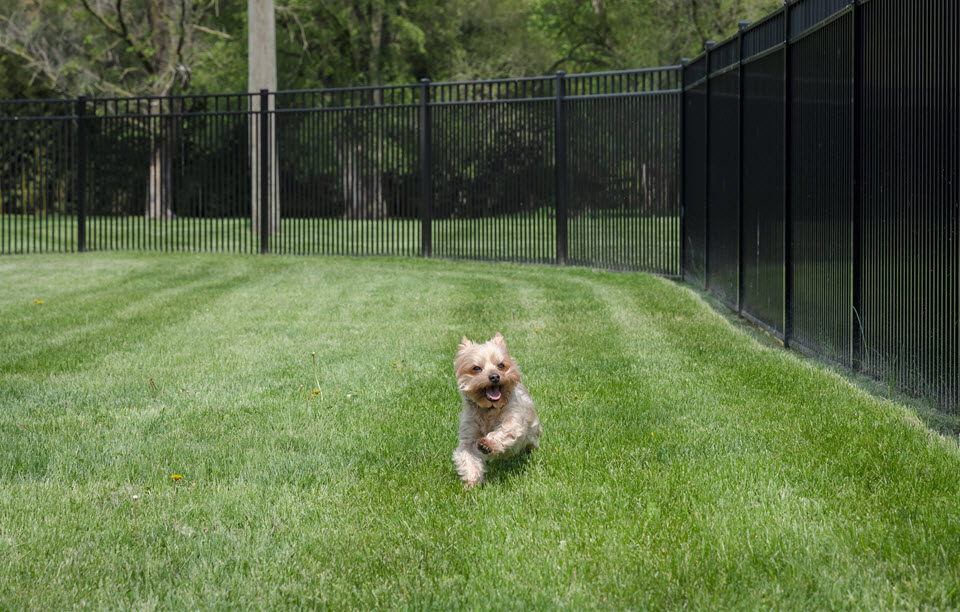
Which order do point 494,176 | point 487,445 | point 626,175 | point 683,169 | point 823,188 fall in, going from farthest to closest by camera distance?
point 494,176 → point 626,175 → point 683,169 → point 823,188 → point 487,445

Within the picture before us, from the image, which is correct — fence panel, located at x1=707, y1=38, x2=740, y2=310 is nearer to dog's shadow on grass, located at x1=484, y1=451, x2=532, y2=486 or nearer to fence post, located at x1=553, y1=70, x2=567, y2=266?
fence post, located at x1=553, y1=70, x2=567, y2=266

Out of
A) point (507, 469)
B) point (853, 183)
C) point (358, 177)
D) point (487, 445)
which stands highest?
point (358, 177)

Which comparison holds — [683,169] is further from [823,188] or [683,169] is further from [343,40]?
[343,40]

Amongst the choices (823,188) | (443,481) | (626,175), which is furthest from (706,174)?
(443,481)

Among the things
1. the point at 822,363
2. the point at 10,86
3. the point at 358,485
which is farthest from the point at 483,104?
the point at 10,86

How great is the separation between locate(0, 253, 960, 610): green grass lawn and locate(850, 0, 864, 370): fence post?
498 millimetres

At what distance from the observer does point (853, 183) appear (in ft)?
21.8

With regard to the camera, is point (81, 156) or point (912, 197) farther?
point (81, 156)

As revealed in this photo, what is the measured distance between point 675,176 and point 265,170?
6.74m

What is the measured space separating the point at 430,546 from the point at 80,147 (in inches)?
625

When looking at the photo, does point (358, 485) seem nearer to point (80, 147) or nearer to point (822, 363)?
point (822, 363)

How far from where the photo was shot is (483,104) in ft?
51.0

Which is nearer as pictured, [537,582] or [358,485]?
[537,582]

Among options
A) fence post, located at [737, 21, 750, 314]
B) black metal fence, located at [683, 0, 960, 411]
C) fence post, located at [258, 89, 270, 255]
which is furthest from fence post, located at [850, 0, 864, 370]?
fence post, located at [258, 89, 270, 255]
